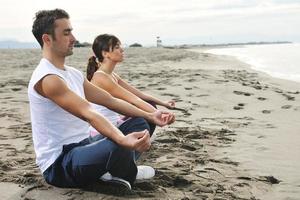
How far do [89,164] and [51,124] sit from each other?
40 centimetres

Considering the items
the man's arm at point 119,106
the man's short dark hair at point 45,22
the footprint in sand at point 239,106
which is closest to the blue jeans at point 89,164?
the man's arm at point 119,106

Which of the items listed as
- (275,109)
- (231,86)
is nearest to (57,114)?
(275,109)

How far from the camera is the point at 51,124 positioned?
11.0ft

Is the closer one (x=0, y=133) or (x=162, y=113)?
(x=162, y=113)

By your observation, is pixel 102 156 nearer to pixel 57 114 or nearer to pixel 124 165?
pixel 124 165

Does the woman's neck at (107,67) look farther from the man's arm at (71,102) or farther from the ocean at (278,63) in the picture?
the ocean at (278,63)

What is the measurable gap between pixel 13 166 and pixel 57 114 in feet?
3.78

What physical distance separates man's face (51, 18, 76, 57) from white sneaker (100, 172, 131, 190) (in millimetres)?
923

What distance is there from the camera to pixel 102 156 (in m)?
3.19

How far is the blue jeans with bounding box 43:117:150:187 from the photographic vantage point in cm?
319

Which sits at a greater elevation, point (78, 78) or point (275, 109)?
point (78, 78)

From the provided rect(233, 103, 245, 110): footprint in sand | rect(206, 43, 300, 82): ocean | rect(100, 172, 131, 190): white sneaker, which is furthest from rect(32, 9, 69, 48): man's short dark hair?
A: rect(206, 43, 300, 82): ocean

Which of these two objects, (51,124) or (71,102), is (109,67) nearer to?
(51,124)

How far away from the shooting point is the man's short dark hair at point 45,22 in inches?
129
